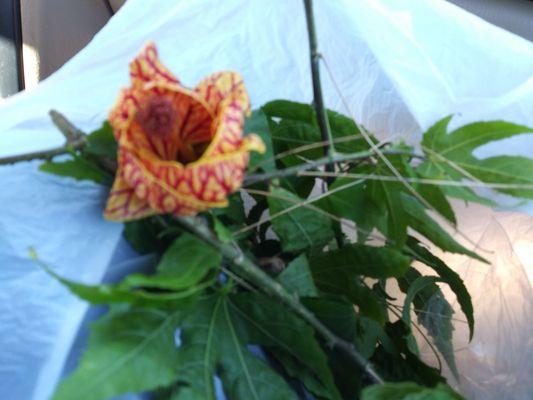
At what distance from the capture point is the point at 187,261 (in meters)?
0.20

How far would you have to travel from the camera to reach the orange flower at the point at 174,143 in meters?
0.19

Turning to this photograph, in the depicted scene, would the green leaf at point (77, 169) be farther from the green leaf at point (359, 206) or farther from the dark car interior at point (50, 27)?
the dark car interior at point (50, 27)

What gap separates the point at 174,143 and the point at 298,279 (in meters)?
0.09

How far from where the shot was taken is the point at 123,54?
0.33 m

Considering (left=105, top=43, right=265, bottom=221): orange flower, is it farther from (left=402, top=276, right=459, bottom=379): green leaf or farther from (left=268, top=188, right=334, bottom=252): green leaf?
(left=402, top=276, right=459, bottom=379): green leaf

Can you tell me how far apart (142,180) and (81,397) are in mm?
65

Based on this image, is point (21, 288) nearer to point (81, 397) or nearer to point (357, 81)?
point (81, 397)

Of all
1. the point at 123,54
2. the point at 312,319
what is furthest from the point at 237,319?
the point at 123,54

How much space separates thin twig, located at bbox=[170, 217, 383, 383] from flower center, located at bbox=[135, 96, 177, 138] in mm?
35

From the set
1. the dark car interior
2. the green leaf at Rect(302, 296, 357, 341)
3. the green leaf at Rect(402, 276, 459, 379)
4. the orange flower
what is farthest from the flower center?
the dark car interior

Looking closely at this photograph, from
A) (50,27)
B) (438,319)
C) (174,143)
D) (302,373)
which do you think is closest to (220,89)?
(174,143)

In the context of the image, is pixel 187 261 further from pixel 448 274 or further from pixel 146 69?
pixel 448 274

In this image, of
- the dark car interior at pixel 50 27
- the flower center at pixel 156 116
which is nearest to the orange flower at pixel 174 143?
the flower center at pixel 156 116

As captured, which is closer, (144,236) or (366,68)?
(144,236)
